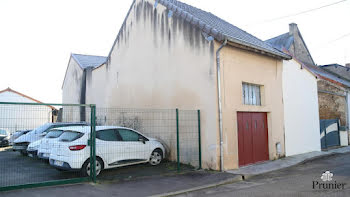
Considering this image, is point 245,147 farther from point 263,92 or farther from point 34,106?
point 34,106

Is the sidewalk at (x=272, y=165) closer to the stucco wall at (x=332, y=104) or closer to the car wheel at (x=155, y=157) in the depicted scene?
the car wheel at (x=155, y=157)

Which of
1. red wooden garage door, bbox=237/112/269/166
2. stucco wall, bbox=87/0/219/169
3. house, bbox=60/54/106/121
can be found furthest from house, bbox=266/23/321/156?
house, bbox=60/54/106/121

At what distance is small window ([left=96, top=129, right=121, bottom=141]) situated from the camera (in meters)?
7.87

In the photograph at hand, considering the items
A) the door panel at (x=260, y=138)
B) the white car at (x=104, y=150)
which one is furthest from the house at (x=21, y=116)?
the door panel at (x=260, y=138)

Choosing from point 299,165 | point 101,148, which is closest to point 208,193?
point 101,148

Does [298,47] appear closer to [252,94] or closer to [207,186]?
[252,94]

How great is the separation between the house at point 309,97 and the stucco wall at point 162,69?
4.66 m

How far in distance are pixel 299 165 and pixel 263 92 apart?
10.0 feet

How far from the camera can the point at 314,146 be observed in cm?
1315

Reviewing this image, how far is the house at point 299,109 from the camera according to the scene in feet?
38.7

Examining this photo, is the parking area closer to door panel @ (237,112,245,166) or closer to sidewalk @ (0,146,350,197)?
sidewalk @ (0,146,350,197)

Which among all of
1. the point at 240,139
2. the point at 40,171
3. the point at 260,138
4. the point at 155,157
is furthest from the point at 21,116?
the point at 260,138

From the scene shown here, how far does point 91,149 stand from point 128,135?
1738mm

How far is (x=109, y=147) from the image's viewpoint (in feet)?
26.0
